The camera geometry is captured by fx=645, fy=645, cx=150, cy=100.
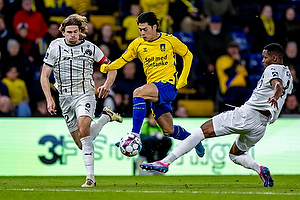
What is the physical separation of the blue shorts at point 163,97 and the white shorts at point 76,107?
97 centimetres

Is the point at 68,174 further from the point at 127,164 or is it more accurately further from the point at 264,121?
the point at 264,121

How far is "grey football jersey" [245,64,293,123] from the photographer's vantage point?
8289 mm

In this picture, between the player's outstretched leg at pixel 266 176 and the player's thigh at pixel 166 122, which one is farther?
the player's thigh at pixel 166 122

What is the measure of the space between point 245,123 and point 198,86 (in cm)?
659

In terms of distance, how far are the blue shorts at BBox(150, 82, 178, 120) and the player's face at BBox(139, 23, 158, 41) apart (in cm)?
68

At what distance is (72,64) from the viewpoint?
9.20 metres

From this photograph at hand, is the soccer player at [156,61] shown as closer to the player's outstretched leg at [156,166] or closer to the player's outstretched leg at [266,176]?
the player's outstretched leg at [156,166]

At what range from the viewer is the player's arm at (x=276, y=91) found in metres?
7.84

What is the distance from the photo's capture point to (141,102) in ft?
30.0

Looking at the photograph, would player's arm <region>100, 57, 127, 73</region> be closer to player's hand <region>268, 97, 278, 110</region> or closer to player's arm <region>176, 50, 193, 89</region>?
player's arm <region>176, 50, 193, 89</region>

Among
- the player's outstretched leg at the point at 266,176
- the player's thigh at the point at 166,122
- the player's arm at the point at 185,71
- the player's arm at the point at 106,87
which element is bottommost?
the player's outstretched leg at the point at 266,176

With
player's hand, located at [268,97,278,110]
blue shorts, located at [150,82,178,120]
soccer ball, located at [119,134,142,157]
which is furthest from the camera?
blue shorts, located at [150,82,178,120]

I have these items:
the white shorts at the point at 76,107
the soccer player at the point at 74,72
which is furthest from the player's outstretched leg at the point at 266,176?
the white shorts at the point at 76,107

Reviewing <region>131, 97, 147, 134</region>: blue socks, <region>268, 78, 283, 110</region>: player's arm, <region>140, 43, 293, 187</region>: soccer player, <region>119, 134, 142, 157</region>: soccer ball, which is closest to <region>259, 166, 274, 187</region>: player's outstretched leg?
<region>140, 43, 293, 187</region>: soccer player
